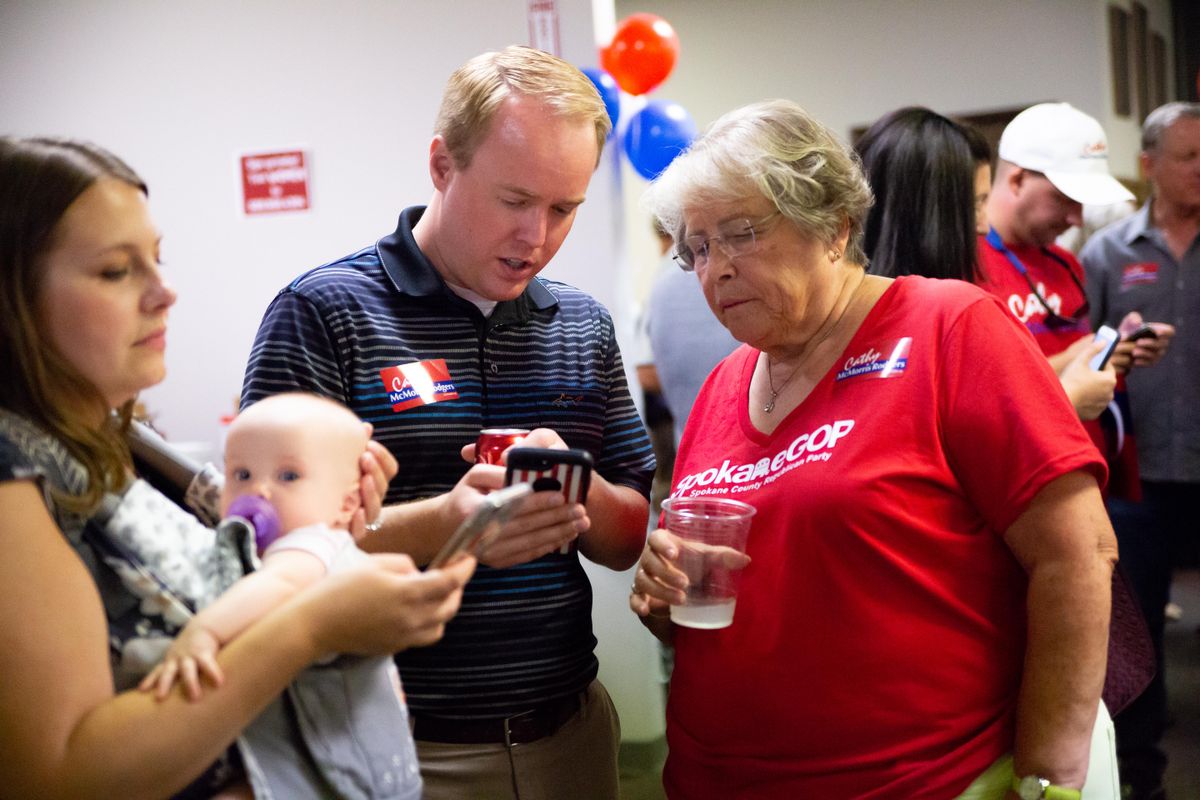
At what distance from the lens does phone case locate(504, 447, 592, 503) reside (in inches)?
57.5

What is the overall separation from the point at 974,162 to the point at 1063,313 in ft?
3.26

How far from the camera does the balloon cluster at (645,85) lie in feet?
13.7

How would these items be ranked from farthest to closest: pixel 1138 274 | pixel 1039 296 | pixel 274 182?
1. pixel 274 182
2. pixel 1138 274
3. pixel 1039 296

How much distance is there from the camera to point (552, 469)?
59.4 inches

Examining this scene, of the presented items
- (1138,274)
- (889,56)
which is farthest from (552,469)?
(889,56)

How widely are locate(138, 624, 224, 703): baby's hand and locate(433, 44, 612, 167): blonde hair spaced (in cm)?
103

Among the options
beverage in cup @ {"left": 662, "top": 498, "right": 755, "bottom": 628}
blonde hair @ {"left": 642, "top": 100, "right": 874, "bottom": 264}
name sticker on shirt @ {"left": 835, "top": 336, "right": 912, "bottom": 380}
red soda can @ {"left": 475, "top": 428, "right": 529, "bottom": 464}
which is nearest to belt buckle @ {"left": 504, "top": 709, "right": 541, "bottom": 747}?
beverage in cup @ {"left": 662, "top": 498, "right": 755, "bottom": 628}

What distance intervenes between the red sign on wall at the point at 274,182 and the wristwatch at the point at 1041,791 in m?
3.69

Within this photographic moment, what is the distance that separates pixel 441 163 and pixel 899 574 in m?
1.04

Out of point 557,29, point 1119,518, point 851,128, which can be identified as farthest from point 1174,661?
point 851,128

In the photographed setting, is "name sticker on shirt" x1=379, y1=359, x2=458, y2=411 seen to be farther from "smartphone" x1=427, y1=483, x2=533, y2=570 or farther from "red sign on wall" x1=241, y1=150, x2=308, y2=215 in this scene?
"red sign on wall" x1=241, y1=150, x2=308, y2=215

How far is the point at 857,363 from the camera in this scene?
1771mm

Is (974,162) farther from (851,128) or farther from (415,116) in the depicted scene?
(851,128)

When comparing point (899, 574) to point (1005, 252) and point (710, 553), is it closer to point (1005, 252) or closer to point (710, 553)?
point (710, 553)
